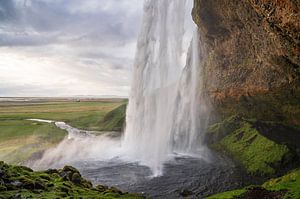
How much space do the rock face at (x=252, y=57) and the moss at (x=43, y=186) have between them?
65.9 ft

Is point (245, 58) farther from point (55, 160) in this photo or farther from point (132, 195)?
point (55, 160)

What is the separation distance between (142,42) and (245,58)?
90.9 ft

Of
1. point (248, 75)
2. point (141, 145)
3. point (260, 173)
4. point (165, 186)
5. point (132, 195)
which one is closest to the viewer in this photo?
point (132, 195)

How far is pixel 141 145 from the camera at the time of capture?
2288 inches

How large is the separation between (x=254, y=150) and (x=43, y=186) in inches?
1162

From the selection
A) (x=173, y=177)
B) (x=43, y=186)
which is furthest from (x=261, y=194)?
(x=43, y=186)

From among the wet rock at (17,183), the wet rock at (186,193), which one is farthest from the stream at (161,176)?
the wet rock at (17,183)

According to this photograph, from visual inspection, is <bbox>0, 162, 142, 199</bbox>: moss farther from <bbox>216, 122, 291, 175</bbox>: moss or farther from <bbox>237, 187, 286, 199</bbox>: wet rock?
<bbox>216, 122, 291, 175</bbox>: moss

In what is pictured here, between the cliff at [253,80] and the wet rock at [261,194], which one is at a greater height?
the cliff at [253,80]

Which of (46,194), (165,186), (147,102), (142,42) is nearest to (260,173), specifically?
(165,186)

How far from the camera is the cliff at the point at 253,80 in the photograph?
29614mm

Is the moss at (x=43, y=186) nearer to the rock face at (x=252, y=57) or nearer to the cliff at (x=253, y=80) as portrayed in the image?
the cliff at (x=253, y=80)

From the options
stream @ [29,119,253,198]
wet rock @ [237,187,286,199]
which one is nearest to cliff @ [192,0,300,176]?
stream @ [29,119,253,198]

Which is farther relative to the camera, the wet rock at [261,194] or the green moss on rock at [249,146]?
the green moss on rock at [249,146]
